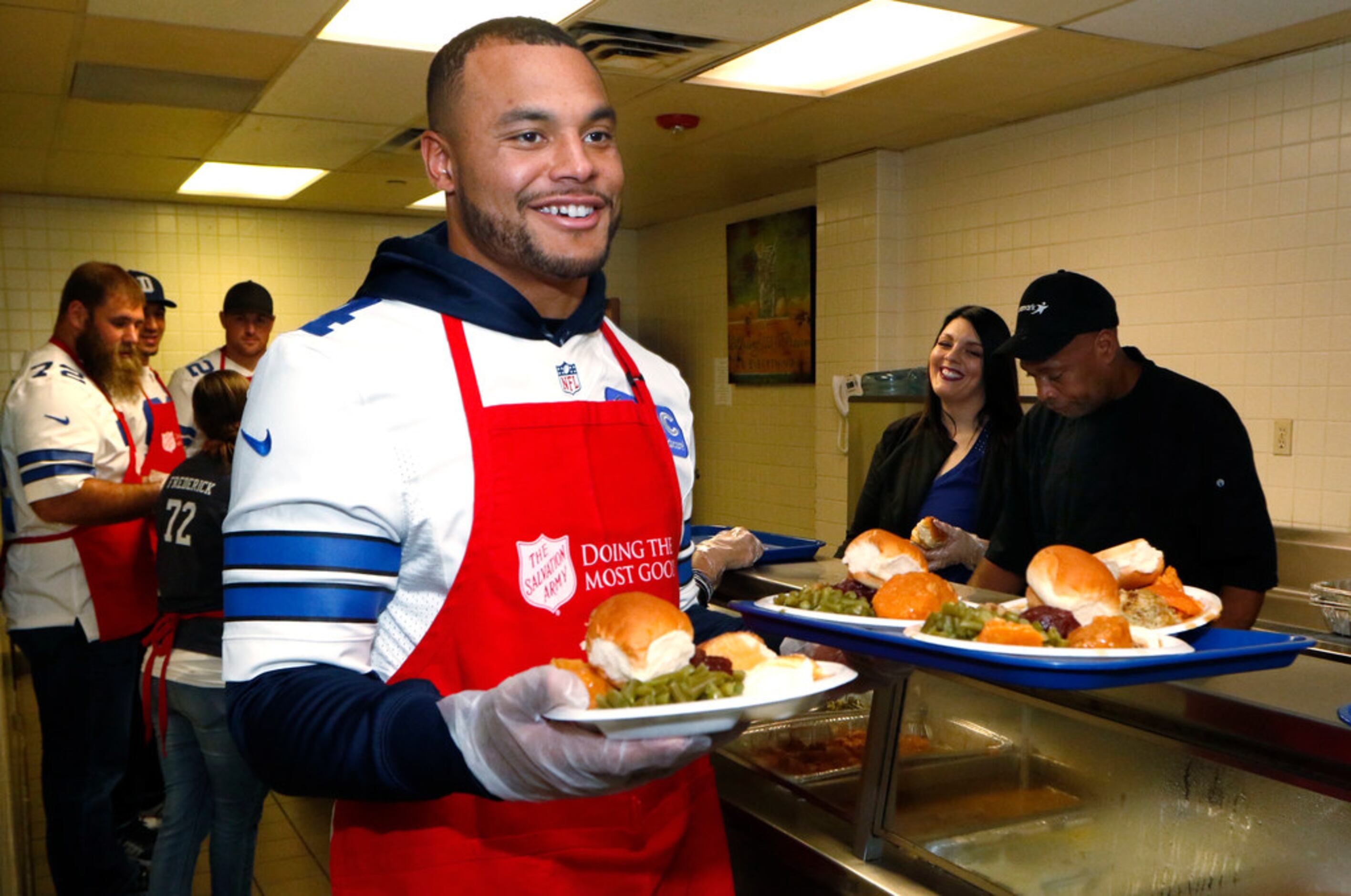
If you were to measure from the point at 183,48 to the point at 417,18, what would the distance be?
2.96 feet

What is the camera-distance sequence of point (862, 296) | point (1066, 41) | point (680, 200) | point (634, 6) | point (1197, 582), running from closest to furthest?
point (1197, 582) < point (634, 6) < point (1066, 41) < point (862, 296) < point (680, 200)

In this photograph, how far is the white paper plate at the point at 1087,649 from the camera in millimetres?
1305

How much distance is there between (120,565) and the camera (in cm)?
357

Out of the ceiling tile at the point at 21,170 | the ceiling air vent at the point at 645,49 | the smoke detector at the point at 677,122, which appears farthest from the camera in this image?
the ceiling tile at the point at 21,170

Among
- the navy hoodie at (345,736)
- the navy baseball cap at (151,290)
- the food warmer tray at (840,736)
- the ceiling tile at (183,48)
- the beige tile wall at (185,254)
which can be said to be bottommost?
the food warmer tray at (840,736)

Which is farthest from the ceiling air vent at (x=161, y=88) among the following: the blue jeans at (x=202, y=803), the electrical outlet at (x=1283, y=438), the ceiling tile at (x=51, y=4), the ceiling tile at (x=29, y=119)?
the electrical outlet at (x=1283, y=438)

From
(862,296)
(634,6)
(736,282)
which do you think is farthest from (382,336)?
(736,282)

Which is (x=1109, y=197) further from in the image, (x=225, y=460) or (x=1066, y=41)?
(x=225, y=460)

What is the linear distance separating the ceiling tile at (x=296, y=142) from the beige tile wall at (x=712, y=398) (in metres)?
2.73

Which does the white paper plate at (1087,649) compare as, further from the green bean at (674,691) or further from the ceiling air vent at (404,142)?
the ceiling air vent at (404,142)

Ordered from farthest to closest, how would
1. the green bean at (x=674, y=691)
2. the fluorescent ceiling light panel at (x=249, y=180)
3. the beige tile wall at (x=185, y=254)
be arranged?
the beige tile wall at (x=185, y=254)
the fluorescent ceiling light panel at (x=249, y=180)
the green bean at (x=674, y=691)

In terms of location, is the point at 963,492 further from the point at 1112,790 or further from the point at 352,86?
the point at 352,86

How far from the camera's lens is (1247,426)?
14.2 ft

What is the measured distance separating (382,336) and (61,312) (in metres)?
2.81
